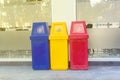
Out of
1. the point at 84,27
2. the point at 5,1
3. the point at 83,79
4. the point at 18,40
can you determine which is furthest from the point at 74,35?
the point at 5,1

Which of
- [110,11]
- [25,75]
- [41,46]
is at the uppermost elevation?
[110,11]

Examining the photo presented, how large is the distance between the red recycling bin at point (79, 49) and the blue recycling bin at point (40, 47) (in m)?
0.48

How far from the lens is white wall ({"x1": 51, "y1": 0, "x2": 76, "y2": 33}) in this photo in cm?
499

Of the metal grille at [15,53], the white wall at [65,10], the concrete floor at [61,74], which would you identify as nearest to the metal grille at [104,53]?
the concrete floor at [61,74]

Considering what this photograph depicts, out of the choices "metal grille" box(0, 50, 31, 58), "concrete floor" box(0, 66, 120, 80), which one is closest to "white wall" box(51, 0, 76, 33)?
"metal grille" box(0, 50, 31, 58)

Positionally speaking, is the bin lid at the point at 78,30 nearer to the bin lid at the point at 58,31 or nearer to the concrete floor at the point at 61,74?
the bin lid at the point at 58,31

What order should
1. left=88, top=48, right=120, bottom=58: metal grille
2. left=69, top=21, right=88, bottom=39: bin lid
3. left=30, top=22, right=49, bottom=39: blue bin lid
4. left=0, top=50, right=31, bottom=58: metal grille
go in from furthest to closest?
1. left=0, top=50, right=31, bottom=58: metal grille
2. left=88, top=48, right=120, bottom=58: metal grille
3. left=30, top=22, right=49, bottom=39: blue bin lid
4. left=69, top=21, right=88, bottom=39: bin lid

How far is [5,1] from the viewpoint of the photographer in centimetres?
519

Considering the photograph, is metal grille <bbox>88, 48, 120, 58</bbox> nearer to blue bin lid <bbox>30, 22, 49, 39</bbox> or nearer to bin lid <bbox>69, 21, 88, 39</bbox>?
bin lid <bbox>69, 21, 88, 39</bbox>

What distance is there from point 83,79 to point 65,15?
162 centimetres

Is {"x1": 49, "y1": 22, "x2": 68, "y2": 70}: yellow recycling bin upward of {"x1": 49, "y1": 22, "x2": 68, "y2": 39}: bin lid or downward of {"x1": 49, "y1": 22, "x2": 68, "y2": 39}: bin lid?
downward

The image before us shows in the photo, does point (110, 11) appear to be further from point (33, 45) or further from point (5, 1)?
point (5, 1)

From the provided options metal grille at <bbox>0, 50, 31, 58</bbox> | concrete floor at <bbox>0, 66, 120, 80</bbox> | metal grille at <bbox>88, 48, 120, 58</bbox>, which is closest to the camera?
concrete floor at <bbox>0, 66, 120, 80</bbox>

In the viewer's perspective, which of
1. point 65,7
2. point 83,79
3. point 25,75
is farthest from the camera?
point 65,7
